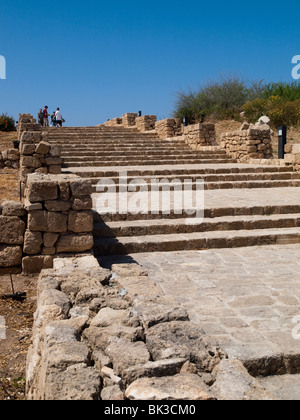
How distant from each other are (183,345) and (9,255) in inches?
137

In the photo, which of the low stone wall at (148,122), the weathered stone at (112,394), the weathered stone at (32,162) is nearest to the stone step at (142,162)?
the weathered stone at (32,162)

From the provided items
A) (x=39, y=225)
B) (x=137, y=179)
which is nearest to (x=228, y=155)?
(x=137, y=179)

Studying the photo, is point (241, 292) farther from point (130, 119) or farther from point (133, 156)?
point (130, 119)

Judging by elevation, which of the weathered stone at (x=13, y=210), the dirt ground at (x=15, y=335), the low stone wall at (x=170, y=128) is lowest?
the dirt ground at (x=15, y=335)

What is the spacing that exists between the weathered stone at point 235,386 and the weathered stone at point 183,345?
0.30ft

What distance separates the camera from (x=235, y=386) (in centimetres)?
218

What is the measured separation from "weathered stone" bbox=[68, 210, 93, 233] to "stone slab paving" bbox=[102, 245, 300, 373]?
2.48 feet

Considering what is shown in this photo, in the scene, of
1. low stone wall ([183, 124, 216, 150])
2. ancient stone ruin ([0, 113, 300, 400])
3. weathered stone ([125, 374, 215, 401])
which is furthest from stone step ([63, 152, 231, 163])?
weathered stone ([125, 374, 215, 401])

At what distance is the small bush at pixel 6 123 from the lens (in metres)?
23.9

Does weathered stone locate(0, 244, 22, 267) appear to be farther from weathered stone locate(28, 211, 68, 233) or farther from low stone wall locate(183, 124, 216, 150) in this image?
low stone wall locate(183, 124, 216, 150)

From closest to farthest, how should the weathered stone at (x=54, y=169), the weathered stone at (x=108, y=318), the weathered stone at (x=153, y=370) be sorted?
the weathered stone at (x=153, y=370)
the weathered stone at (x=108, y=318)
the weathered stone at (x=54, y=169)

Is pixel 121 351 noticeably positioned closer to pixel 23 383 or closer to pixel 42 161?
pixel 23 383

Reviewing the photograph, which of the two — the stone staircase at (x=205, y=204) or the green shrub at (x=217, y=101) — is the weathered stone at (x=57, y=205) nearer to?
the stone staircase at (x=205, y=204)
